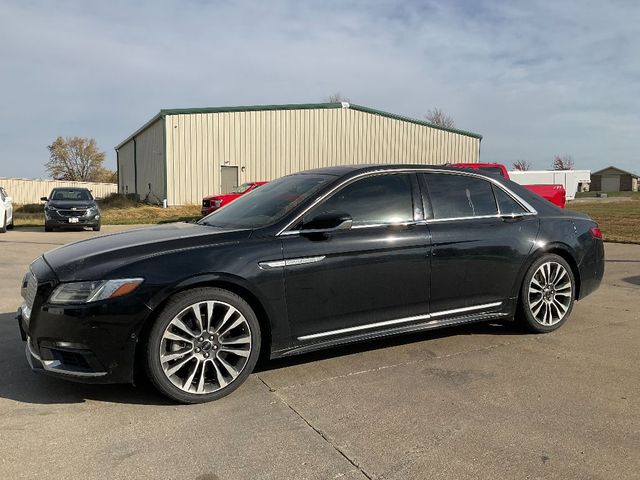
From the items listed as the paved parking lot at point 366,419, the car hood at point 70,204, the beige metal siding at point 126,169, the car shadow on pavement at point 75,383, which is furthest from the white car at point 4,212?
the beige metal siding at point 126,169

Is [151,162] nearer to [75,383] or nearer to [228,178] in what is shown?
[228,178]

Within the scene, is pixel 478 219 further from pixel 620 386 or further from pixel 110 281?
pixel 110 281

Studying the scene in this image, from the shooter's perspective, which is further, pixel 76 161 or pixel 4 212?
pixel 76 161

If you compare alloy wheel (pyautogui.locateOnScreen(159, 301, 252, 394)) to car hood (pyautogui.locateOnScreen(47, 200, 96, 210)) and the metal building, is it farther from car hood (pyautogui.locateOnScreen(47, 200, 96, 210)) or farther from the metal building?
the metal building

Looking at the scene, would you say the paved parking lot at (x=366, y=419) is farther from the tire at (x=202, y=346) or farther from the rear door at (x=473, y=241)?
the rear door at (x=473, y=241)

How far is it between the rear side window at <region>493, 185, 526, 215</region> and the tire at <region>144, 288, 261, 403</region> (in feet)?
8.44

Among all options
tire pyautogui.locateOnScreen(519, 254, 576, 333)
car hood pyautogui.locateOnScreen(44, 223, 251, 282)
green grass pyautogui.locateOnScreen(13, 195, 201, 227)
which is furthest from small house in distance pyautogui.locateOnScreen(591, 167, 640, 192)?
car hood pyautogui.locateOnScreen(44, 223, 251, 282)

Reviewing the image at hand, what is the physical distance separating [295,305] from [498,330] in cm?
236

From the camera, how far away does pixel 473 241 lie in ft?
14.5

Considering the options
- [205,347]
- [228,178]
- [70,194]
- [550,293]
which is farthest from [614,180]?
[205,347]

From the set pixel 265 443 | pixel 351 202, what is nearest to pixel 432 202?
pixel 351 202

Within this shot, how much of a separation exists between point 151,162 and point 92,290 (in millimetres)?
27579

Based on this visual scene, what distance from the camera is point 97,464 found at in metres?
2.65

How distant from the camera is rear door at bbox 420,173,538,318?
14.0ft
